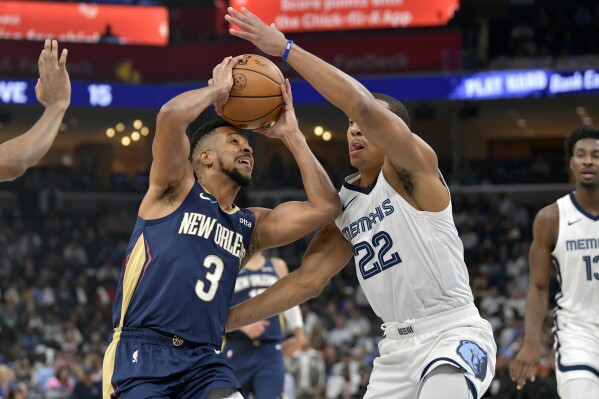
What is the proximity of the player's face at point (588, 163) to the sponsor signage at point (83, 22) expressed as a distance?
59.2ft

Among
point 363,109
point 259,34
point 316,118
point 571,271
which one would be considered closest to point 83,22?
point 316,118

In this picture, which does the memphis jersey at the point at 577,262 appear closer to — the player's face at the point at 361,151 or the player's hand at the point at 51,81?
the player's face at the point at 361,151

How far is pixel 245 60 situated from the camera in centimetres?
547

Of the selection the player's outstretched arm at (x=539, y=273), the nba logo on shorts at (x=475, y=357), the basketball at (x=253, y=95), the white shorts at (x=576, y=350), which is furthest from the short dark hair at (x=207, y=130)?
the white shorts at (x=576, y=350)

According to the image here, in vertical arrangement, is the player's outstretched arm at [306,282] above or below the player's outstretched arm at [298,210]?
below

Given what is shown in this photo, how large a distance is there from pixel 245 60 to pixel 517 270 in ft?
45.9

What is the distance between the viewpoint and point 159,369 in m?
4.66

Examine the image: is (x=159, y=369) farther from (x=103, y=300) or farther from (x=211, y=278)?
(x=103, y=300)

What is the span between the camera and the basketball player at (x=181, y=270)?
470 centimetres

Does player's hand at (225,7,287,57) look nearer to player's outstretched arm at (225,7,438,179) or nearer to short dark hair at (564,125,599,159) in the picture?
player's outstretched arm at (225,7,438,179)

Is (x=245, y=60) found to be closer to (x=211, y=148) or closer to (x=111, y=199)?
(x=211, y=148)

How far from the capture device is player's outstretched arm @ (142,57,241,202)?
191 inches

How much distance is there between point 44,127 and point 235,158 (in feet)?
3.62

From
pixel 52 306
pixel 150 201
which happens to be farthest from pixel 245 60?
pixel 52 306
